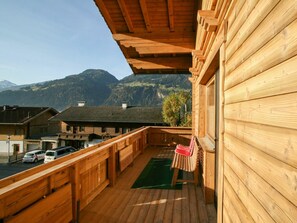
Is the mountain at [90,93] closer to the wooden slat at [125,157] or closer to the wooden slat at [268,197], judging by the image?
the wooden slat at [125,157]

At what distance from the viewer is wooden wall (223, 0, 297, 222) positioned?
1.04 meters

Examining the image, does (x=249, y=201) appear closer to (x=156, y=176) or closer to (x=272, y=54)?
(x=272, y=54)

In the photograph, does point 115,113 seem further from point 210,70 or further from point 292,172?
point 292,172

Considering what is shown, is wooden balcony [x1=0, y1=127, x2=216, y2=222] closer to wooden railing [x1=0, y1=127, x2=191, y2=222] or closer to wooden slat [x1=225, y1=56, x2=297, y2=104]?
wooden railing [x1=0, y1=127, x2=191, y2=222]

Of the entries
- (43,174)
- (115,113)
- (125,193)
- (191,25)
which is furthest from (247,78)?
(115,113)

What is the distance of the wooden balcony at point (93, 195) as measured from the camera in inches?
90.0

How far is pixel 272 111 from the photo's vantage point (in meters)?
1.22

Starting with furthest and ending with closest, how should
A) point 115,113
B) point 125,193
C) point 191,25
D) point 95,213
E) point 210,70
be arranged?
point 115,113, point 191,25, point 125,193, point 210,70, point 95,213

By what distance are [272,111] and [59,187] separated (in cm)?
276

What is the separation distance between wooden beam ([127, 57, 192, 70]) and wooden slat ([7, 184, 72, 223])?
6.35 meters

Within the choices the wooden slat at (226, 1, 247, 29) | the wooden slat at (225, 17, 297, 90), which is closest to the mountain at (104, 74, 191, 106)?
the wooden slat at (226, 1, 247, 29)

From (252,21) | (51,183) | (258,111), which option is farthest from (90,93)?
(258,111)

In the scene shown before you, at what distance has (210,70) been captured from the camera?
168 inches

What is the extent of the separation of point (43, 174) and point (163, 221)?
1999 millimetres
